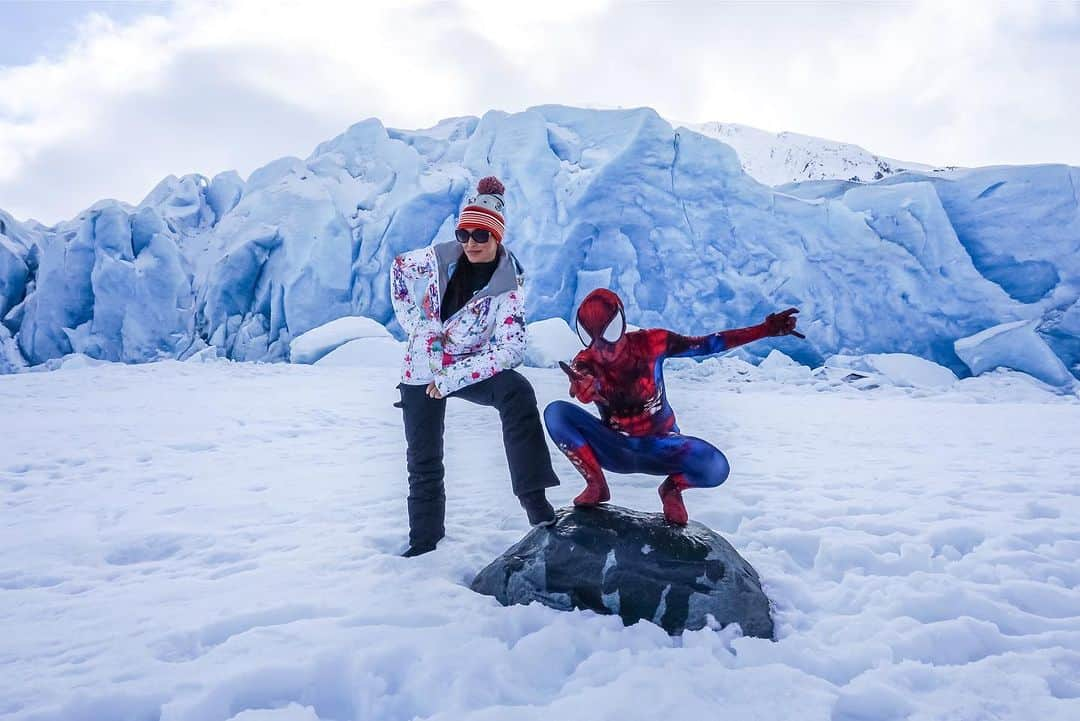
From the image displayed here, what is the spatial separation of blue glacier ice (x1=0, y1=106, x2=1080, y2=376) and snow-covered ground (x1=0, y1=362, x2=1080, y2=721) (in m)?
10.6

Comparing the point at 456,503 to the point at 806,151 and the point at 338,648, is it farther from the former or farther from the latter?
the point at 806,151

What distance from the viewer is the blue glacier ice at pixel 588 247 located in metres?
13.6

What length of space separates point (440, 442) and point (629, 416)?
0.80m

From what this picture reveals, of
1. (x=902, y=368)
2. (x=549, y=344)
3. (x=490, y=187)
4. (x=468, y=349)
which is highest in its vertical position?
(x=490, y=187)

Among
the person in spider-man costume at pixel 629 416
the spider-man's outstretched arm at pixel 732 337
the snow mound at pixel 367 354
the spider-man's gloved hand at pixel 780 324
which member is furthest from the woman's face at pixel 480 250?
the snow mound at pixel 367 354

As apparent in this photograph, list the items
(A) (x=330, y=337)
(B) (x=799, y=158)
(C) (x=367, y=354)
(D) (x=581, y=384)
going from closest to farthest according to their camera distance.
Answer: (D) (x=581, y=384)
(C) (x=367, y=354)
(A) (x=330, y=337)
(B) (x=799, y=158)

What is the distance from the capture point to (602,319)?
2021 mm

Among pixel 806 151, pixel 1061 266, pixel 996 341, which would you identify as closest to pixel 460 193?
pixel 996 341

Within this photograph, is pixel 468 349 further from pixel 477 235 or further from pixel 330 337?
pixel 330 337

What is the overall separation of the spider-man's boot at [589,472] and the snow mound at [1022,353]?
45.6 ft

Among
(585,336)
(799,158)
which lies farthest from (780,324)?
(799,158)

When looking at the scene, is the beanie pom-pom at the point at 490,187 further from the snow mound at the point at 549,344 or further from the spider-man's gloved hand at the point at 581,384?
the snow mound at the point at 549,344

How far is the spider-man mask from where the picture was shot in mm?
2008

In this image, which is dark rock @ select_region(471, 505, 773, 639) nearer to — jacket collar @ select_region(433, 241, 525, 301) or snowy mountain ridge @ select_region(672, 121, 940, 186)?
jacket collar @ select_region(433, 241, 525, 301)
